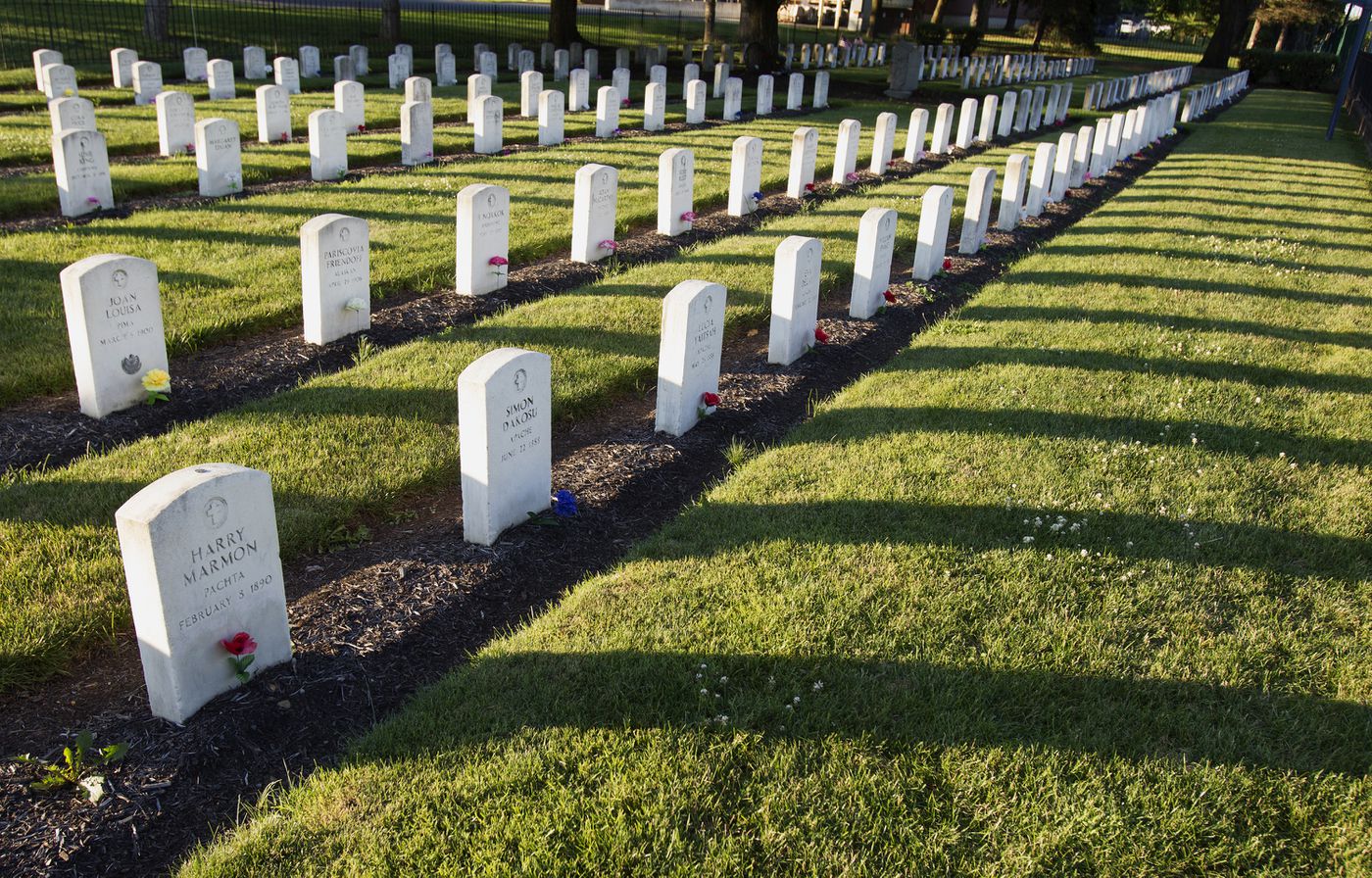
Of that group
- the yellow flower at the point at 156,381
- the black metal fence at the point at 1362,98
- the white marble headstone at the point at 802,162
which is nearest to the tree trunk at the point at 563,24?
the white marble headstone at the point at 802,162

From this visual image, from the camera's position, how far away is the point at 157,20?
24.6 meters

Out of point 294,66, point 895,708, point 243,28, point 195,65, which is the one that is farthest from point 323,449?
point 243,28

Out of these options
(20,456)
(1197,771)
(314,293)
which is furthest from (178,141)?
(1197,771)

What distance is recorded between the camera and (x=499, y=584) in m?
4.98

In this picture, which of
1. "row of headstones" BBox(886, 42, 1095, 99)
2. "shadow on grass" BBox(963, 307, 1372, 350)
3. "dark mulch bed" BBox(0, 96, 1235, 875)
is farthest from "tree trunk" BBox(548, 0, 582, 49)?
"dark mulch bed" BBox(0, 96, 1235, 875)

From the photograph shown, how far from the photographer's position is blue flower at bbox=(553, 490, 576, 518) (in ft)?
18.2

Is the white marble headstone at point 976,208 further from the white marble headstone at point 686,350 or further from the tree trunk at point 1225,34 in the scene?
the tree trunk at point 1225,34

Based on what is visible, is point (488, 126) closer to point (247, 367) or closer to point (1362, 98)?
point (247, 367)

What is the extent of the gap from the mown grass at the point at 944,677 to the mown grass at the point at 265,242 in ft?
15.0

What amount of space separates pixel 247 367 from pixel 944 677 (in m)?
5.65

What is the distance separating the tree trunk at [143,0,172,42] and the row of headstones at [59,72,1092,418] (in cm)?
1433

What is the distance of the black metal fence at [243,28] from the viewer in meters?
23.7

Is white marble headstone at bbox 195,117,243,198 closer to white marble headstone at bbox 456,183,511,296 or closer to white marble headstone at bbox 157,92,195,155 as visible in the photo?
white marble headstone at bbox 157,92,195,155

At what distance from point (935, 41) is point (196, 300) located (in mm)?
49279
